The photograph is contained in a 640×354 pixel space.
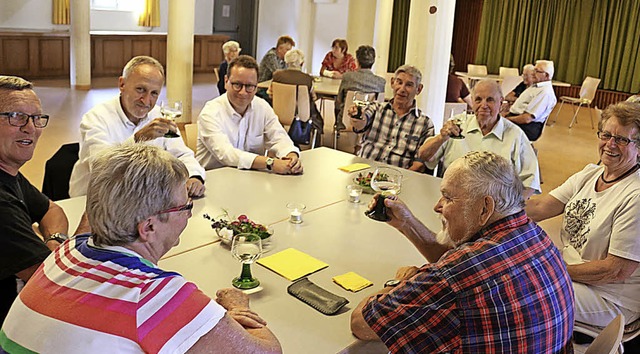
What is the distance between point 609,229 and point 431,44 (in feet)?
14.9

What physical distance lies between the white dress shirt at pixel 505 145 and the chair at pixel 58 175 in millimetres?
2468

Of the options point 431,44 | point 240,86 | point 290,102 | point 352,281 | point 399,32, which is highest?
point 399,32

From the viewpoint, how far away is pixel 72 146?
3.67 metres

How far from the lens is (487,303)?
1749 mm

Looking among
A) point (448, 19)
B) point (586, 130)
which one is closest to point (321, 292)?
point (448, 19)

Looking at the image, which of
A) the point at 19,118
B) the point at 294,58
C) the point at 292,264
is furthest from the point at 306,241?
the point at 294,58

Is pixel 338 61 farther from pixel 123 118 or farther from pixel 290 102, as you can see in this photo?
pixel 123 118

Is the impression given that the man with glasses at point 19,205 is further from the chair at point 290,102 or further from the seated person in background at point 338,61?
the seated person in background at point 338,61

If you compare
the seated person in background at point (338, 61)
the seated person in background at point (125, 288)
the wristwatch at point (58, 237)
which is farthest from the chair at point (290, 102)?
the seated person in background at point (125, 288)

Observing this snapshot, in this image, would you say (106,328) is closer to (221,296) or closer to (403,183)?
(221,296)

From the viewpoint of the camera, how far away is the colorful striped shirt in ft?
4.37

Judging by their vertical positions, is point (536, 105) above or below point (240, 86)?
below

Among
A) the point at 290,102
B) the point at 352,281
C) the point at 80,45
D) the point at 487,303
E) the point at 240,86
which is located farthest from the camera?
the point at 80,45

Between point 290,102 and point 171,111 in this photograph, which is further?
point 290,102
